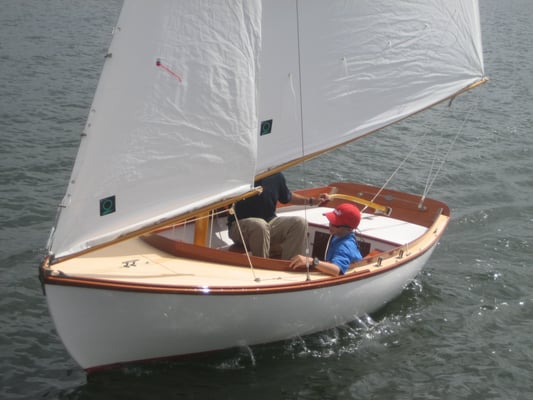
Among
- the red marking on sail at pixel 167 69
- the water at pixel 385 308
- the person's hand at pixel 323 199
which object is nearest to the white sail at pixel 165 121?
the red marking on sail at pixel 167 69

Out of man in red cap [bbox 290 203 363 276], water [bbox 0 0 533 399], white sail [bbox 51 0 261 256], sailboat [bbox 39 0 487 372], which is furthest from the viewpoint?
man in red cap [bbox 290 203 363 276]

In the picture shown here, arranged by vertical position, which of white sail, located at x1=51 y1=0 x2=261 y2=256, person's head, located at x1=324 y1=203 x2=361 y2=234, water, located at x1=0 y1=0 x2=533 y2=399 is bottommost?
water, located at x1=0 y1=0 x2=533 y2=399

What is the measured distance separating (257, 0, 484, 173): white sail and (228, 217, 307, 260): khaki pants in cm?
63

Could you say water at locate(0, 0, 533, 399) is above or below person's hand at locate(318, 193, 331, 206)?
below

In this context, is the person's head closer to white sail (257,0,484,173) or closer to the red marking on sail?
white sail (257,0,484,173)

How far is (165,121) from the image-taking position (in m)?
6.85

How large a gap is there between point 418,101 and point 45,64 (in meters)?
11.3

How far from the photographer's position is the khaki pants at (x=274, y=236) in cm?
846

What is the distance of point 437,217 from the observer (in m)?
10.7

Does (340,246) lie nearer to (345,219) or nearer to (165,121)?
(345,219)

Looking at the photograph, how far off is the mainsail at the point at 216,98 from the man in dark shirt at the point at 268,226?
508mm

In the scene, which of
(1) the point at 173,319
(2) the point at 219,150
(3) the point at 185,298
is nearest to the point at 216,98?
(2) the point at 219,150

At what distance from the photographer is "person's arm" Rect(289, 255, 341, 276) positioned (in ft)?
26.9

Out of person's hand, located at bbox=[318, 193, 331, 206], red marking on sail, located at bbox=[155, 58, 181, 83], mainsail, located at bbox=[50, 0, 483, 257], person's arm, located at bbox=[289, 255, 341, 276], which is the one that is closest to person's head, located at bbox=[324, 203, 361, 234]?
person's arm, located at bbox=[289, 255, 341, 276]
